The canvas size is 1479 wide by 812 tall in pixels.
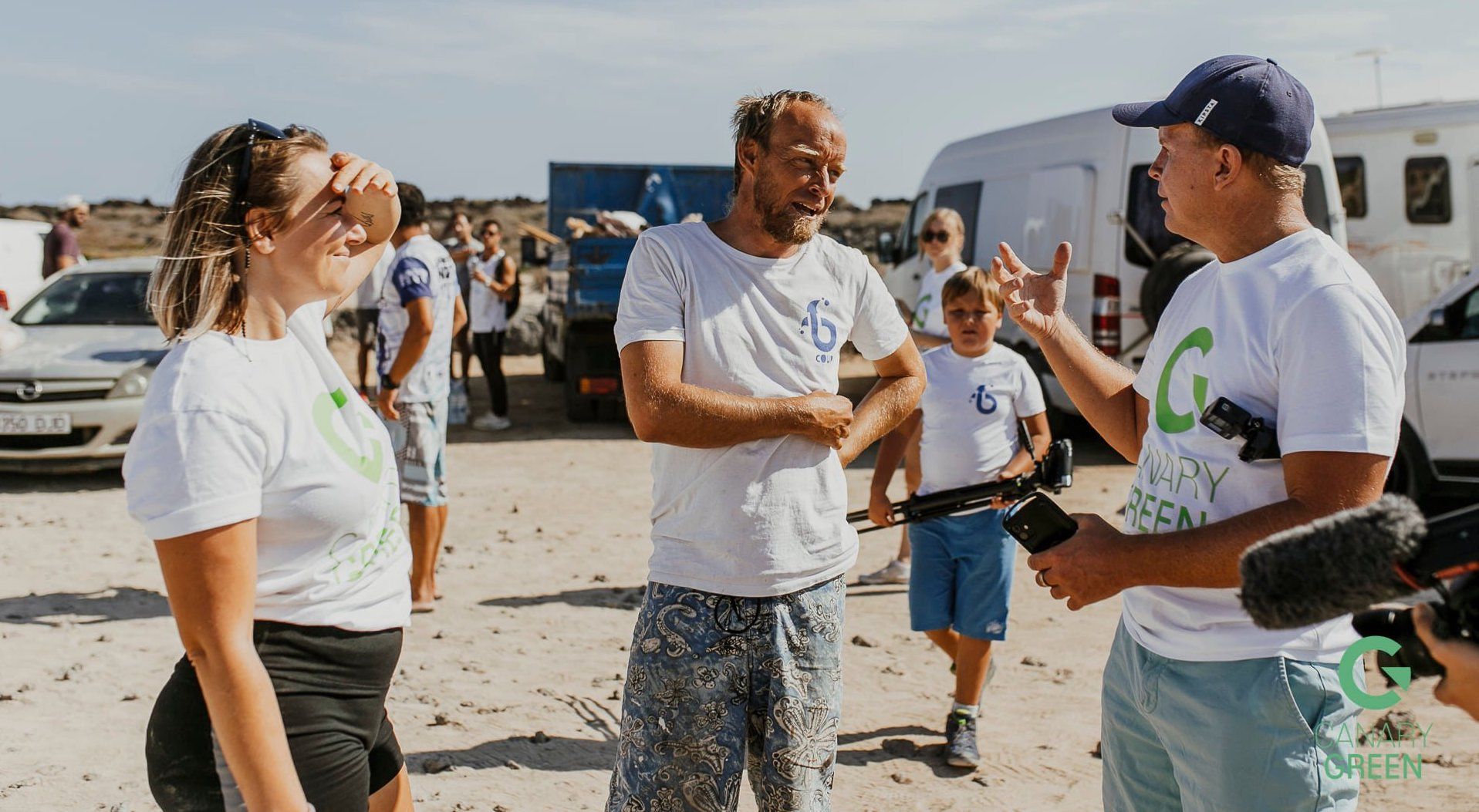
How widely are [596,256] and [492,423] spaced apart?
6.85 feet

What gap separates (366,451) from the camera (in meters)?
2.21

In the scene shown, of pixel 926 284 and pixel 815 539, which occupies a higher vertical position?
pixel 926 284

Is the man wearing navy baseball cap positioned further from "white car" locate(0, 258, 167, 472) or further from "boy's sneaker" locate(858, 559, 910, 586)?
"white car" locate(0, 258, 167, 472)

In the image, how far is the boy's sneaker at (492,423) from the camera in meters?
12.8

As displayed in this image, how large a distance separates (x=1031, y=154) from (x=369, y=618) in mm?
9766

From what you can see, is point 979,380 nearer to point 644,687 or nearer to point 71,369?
point 644,687

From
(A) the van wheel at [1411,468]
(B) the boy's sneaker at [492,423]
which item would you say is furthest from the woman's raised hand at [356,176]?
(B) the boy's sneaker at [492,423]

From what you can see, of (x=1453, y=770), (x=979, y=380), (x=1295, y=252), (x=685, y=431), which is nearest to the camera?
(x=1295, y=252)

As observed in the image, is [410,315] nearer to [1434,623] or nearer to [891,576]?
[891,576]

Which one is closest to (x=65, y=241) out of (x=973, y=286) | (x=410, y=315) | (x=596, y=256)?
(x=596, y=256)

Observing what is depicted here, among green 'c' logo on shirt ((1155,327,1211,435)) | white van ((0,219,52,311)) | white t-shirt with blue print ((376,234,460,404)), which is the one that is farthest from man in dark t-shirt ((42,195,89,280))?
green 'c' logo on shirt ((1155,327,1211,435))

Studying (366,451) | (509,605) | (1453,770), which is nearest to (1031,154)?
(509,605)

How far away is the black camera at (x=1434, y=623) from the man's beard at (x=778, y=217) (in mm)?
1584

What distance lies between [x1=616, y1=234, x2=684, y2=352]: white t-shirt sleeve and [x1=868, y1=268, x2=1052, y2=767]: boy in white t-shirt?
181 centimetres
